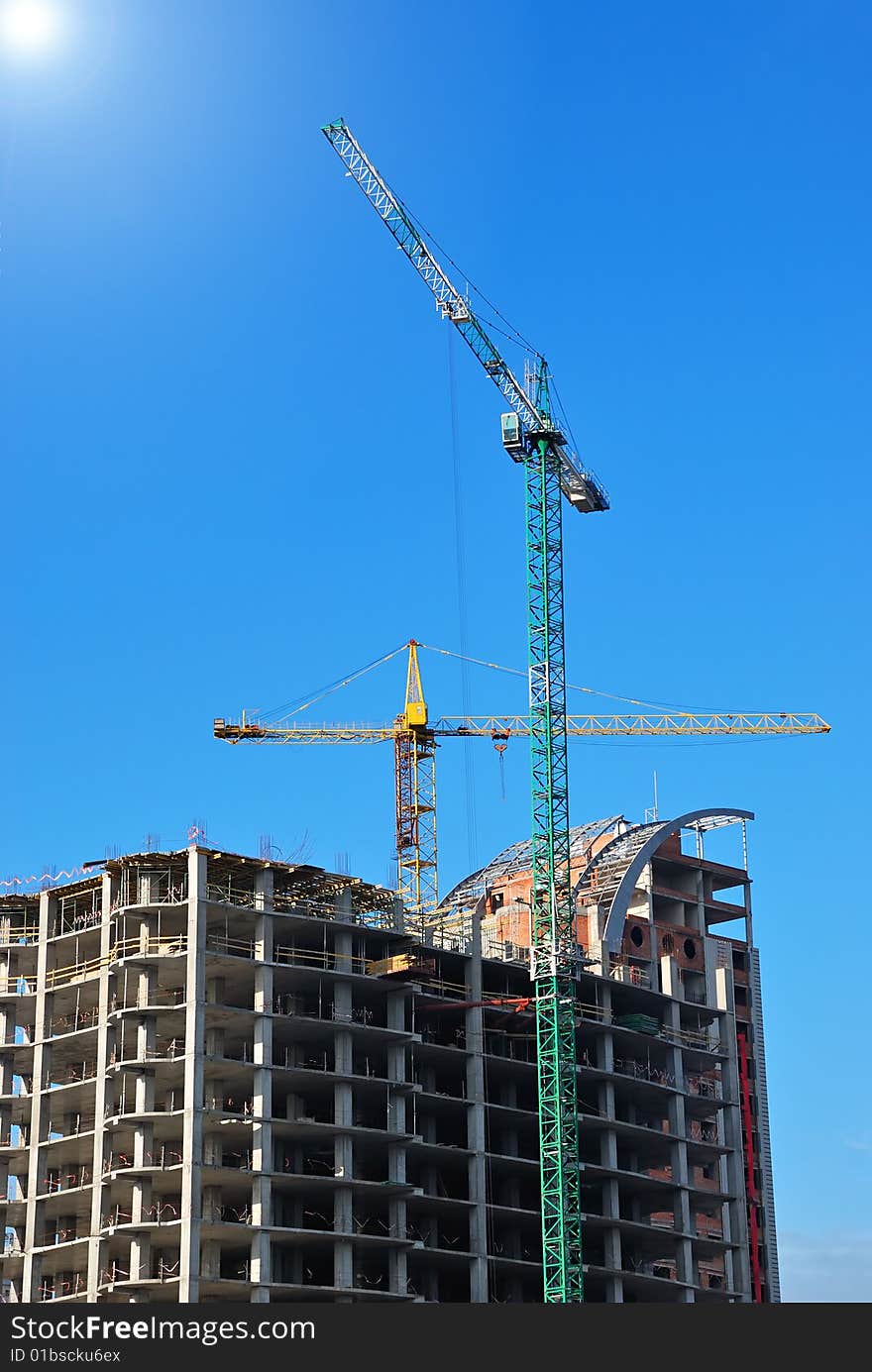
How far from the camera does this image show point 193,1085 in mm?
115875

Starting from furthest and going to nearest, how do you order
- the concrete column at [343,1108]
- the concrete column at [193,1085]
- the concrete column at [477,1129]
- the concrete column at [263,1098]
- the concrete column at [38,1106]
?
1. the concrete column at [477,1129]
2. the concrete column at [38,1106]
3. the concrete column at [343,1108]
4. the concrete column at [263,1098]
5. the concrete column at [193,1085]

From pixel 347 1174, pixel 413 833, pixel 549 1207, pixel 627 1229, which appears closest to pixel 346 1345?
pixel 347 1174

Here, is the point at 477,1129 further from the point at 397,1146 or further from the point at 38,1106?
the point at 38,1106

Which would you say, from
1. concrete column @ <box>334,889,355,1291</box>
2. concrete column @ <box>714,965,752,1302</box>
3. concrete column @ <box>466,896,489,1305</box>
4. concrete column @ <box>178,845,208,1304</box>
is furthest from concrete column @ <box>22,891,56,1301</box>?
concrete column @ <box>714,965,752,1302</box>

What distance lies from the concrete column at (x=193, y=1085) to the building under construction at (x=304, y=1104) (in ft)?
0.44

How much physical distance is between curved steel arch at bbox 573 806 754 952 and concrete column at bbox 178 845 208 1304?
3895cm

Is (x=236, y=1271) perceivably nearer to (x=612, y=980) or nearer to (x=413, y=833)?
(x=612, y=980)

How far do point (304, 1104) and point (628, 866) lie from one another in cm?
3836

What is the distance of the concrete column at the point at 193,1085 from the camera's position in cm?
11244

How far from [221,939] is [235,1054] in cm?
689

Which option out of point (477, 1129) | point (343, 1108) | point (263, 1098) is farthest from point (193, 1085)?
point (477, 1129)

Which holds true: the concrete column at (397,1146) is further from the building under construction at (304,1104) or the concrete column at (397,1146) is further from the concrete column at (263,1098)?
the concrete column at (263,1098)

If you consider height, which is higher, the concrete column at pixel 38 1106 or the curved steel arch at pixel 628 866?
the curved steel arch at pixel 628 866

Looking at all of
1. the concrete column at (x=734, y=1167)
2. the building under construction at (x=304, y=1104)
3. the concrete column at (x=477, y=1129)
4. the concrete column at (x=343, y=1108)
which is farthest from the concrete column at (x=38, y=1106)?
the concrete column at (x=734, y=1167)
